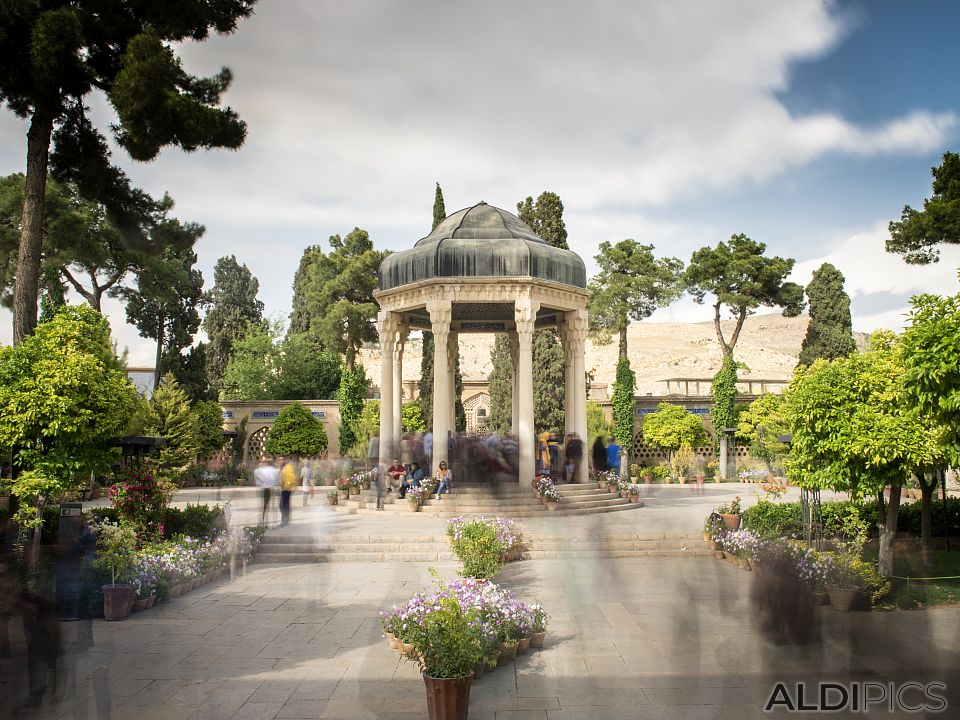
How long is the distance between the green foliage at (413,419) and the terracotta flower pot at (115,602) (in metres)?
25.9

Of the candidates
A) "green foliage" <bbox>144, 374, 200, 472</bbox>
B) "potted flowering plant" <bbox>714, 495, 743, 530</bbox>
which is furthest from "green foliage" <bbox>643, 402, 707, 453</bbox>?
"green foliage" <bbox>144, 374, 200, 472</bbox>

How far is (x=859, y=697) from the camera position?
6086 millimetres

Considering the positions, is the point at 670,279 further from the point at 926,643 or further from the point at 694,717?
the point at 694,717

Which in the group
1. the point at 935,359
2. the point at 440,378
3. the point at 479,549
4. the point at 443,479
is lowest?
the point at 479,549

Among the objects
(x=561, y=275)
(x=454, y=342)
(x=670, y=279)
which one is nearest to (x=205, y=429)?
(x=454, y=342)

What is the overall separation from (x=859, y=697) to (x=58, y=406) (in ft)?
37.3

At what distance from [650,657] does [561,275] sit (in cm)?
1260

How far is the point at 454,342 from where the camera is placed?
74.9 ft

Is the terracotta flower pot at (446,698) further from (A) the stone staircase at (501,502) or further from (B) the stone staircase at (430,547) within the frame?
(A) the stone staircase at (501,502)

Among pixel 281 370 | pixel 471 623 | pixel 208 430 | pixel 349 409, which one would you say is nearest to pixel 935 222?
pixel 471 623

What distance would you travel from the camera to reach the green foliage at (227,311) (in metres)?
48.0

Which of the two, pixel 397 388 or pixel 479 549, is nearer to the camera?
pixel 479 549

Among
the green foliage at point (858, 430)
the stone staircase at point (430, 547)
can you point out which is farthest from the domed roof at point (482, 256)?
the green foliage at point (858, 430)

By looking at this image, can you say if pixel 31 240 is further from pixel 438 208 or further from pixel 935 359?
pixel 438 208
